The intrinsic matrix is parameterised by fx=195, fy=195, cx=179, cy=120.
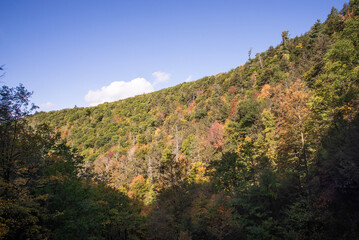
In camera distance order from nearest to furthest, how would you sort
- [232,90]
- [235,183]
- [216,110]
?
[235,183], [216,110], [232,90]

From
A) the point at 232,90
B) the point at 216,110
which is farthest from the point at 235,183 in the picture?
the point at 232,90

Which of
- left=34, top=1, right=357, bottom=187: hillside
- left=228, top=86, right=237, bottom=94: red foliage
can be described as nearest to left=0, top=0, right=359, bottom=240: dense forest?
left=34, top=1, right=357, bottom=187: hillside

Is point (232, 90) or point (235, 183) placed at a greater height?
point (232, 90)

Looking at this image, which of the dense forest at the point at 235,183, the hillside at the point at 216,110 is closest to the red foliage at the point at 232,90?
the hillside at the point at 216,110

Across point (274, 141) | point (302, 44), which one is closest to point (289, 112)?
point (274, 141)

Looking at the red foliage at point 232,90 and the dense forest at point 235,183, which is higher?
the red foliage at point 232,90

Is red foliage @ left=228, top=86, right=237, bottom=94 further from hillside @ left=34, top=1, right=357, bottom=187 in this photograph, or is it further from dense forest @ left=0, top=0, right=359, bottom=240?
dense forest @ left=0, top=0, right=359, bottom=240

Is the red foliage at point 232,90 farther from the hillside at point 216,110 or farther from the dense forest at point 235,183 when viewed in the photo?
the dense forest at point 235,183

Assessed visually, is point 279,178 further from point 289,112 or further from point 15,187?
point 15,187

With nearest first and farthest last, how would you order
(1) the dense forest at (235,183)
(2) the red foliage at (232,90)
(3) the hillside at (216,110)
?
(1) the dense forest at (235,183)
(3) the hillside at (216,110)
(2) the red foliage at (232,90)

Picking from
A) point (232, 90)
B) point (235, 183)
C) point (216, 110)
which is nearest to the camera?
point (235, 183)

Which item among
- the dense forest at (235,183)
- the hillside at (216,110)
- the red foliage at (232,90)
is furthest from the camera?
the red foliage at (232,90)

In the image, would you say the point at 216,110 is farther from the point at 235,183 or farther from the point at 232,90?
the point at 235,183

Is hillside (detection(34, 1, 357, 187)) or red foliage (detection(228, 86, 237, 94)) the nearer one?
hillside (detection(34, 1, 357, 187))
